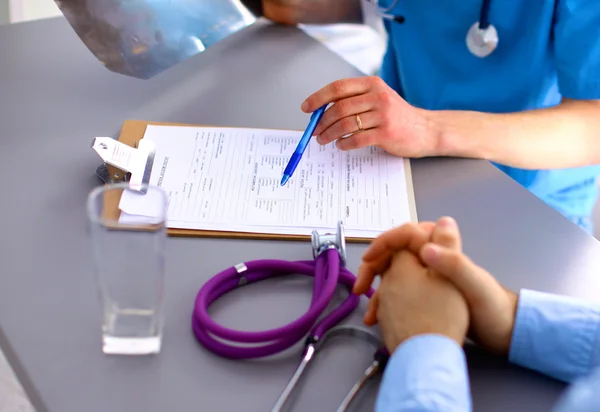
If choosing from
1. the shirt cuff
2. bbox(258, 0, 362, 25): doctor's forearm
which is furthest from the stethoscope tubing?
bbox(258, 0, 362, 25): doctor's forearm

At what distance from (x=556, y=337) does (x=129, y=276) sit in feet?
1.32

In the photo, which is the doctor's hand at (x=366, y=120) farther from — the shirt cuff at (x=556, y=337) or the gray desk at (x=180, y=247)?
the shirt cuff at (x=556, y=337)

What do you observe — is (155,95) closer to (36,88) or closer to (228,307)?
(36,88)

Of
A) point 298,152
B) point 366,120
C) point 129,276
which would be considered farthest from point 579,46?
point 129,276

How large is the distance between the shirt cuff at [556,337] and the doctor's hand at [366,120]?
311 millimetres

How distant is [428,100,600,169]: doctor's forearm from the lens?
90 centimetres

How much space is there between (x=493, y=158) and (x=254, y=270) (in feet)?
1.40

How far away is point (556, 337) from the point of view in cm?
61

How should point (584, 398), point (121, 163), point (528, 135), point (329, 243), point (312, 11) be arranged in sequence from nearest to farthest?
point (584, 398) < point (329, 243) < point (121, 163) < point (528, 135) < point (312, 11)

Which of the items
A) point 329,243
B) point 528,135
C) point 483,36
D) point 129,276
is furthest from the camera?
point 483,36

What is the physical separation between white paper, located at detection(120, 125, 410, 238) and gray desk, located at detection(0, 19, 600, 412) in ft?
0.11

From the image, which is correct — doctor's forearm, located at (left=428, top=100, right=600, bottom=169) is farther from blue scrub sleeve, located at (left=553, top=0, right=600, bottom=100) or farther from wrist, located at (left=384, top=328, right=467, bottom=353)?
wrist, located at (left=384, top=328, right=467, bottom=353)

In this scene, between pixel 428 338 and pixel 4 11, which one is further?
pixel 4 11

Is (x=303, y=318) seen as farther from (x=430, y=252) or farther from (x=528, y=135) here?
(x=528, y=135)
